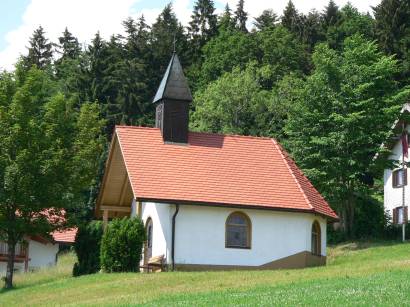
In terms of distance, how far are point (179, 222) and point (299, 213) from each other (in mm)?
4634

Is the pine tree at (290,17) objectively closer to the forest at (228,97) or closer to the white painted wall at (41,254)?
the forest at (228,97)

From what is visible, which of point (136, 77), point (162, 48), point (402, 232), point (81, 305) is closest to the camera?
point (81, 305)

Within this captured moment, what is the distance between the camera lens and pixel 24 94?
34219mm

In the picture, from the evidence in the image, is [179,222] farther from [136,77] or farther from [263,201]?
[136,77]

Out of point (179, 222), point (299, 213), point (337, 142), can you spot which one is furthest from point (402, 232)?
point (179, 222)

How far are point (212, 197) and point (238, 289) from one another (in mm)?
9848

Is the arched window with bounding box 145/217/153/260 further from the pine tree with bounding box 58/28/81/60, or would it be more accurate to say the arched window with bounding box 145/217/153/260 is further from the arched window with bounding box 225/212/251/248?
the pine tree with bounding box 58/28/81/60

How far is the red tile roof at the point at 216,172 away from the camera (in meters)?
31.8

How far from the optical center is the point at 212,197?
104 feet

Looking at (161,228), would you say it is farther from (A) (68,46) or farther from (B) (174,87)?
(A) (68,46)

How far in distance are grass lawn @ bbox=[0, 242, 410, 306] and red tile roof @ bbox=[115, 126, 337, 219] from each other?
4.85 metres

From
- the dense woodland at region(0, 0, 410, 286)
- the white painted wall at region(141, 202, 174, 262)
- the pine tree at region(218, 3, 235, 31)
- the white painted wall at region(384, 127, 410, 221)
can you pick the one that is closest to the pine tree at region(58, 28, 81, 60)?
the dense woodland at region(0, 0, 410, 286)

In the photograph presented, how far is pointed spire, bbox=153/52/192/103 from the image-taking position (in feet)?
114

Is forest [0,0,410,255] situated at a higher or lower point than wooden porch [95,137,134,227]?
higher
